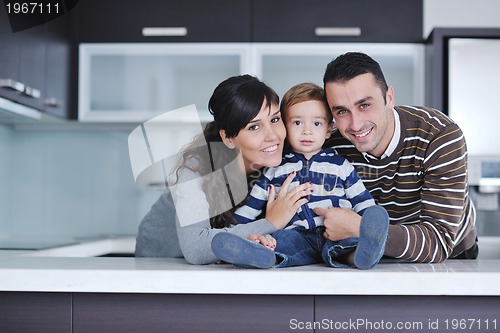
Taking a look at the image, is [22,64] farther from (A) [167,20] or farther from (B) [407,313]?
(B) [407,313]

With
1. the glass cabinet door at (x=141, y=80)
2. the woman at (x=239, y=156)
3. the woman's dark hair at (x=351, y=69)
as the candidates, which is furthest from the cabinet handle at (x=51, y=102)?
the woman's dark hair at (x=351, y=69)

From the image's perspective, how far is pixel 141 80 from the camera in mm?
3102

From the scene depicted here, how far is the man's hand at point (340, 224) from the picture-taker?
1332mm

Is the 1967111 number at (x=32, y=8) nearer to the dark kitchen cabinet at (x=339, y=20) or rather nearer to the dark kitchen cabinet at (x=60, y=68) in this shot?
the dark kitchen cabinet at (x=60, y=68)

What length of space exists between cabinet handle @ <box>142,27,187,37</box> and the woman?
4.70 feet

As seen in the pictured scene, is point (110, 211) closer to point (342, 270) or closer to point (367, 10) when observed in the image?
point (367, 10)

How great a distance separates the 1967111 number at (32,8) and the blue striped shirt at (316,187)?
142 cm

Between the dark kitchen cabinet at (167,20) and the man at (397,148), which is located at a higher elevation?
the dark kitchen cabinet at (167,20)

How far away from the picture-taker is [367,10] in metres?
2.90

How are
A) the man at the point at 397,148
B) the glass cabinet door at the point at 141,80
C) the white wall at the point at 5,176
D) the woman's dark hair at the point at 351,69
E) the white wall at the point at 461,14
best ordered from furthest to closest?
the white wall at the point at 5,176 → the glass cabinet door at the point at 141,80 → the white wall at the point at 461,14 → the woman's dark hair at the point at 351,69 → the man at the point at 397,148

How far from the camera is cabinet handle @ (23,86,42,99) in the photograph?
8.27ft

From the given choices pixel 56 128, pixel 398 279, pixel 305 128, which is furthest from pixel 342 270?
pixel 56 128

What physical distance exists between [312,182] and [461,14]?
1749mm

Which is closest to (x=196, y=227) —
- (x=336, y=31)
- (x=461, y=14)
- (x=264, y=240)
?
(x=264, y=240)
